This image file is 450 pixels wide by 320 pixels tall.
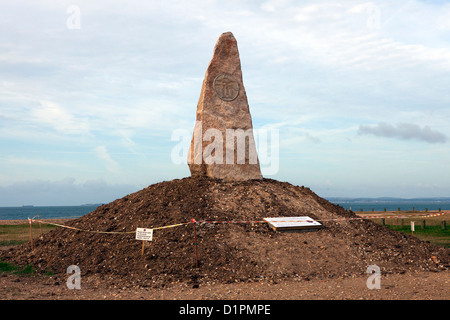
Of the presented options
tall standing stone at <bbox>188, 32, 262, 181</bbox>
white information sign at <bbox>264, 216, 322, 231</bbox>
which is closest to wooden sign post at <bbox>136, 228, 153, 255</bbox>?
white information sign at <bbox>264, 216, 322, 231</bbox>

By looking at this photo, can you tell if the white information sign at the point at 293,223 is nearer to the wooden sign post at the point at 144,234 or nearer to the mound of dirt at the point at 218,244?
the mound of dirt at the point at 218,244

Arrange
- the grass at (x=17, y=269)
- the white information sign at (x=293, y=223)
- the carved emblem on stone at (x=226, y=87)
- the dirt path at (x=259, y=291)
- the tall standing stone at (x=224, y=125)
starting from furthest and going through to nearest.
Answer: the carved emblem on stone at (x=226, y=87), the tall standing stone at (x=224, y=125), the white information sign at (x=293, y=223), the grass at (x=17, y=269), the dirt path at (x=259, y=291)

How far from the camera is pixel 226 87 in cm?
1477

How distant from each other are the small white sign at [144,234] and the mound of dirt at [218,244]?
1.16ft

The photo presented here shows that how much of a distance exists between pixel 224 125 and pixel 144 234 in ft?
16.4

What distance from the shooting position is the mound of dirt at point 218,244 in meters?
10.5

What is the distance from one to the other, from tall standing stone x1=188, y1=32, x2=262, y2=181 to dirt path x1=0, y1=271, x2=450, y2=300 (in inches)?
220

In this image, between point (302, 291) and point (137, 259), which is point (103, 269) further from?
point (302, 291)

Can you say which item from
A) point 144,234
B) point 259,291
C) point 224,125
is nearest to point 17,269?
point 144,234

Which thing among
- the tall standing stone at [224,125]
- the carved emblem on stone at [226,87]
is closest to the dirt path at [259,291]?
the tall standing stone at [224,125]

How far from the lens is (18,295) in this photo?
9.16 meters

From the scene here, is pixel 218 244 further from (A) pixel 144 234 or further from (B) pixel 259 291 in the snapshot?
(B) pixel 259 291

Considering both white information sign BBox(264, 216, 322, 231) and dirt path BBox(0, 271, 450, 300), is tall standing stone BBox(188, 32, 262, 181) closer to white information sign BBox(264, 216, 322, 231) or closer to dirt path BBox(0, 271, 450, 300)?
white information sign BBox(264, 216, 322, 231)
